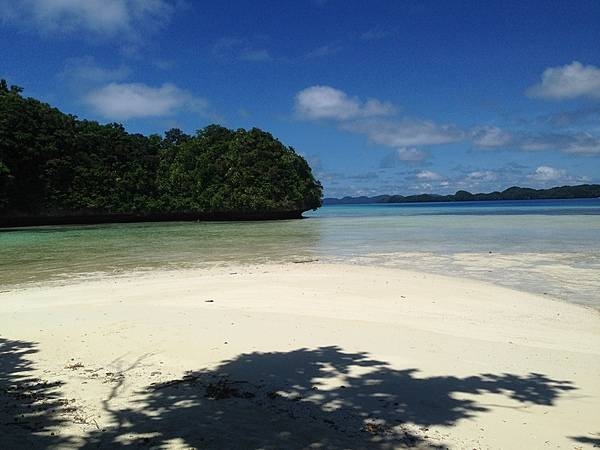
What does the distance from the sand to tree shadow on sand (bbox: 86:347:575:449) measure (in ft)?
0.06

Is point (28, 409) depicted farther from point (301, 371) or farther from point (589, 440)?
point (589, 440)

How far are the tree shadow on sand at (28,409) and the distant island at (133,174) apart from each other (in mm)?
50704

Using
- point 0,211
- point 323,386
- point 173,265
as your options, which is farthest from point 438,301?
point 0,211

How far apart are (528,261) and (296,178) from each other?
49300 millimetres

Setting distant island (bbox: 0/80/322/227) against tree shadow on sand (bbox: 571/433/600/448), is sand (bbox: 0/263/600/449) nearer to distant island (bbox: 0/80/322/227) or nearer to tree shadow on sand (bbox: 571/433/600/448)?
tree shadow on sand (bbox: 571/433/600/448)

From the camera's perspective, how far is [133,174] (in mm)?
60500

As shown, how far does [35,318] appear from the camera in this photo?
7969 mm

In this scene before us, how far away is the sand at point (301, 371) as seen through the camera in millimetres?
3764

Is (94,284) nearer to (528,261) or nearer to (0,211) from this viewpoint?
(528,261)

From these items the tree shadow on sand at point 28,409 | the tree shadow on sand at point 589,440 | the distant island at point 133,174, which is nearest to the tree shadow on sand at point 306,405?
the tree shadow on sand at point 28,409

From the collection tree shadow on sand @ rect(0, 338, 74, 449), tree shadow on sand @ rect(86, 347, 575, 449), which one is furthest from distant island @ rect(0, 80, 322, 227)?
tree shadow on sand @ rect(86, 347, 575, 449)

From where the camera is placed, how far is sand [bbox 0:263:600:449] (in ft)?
12.3

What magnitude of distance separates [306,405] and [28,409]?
246cm

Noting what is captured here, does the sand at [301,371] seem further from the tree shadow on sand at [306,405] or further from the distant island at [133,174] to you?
the distant island at [133,174]
